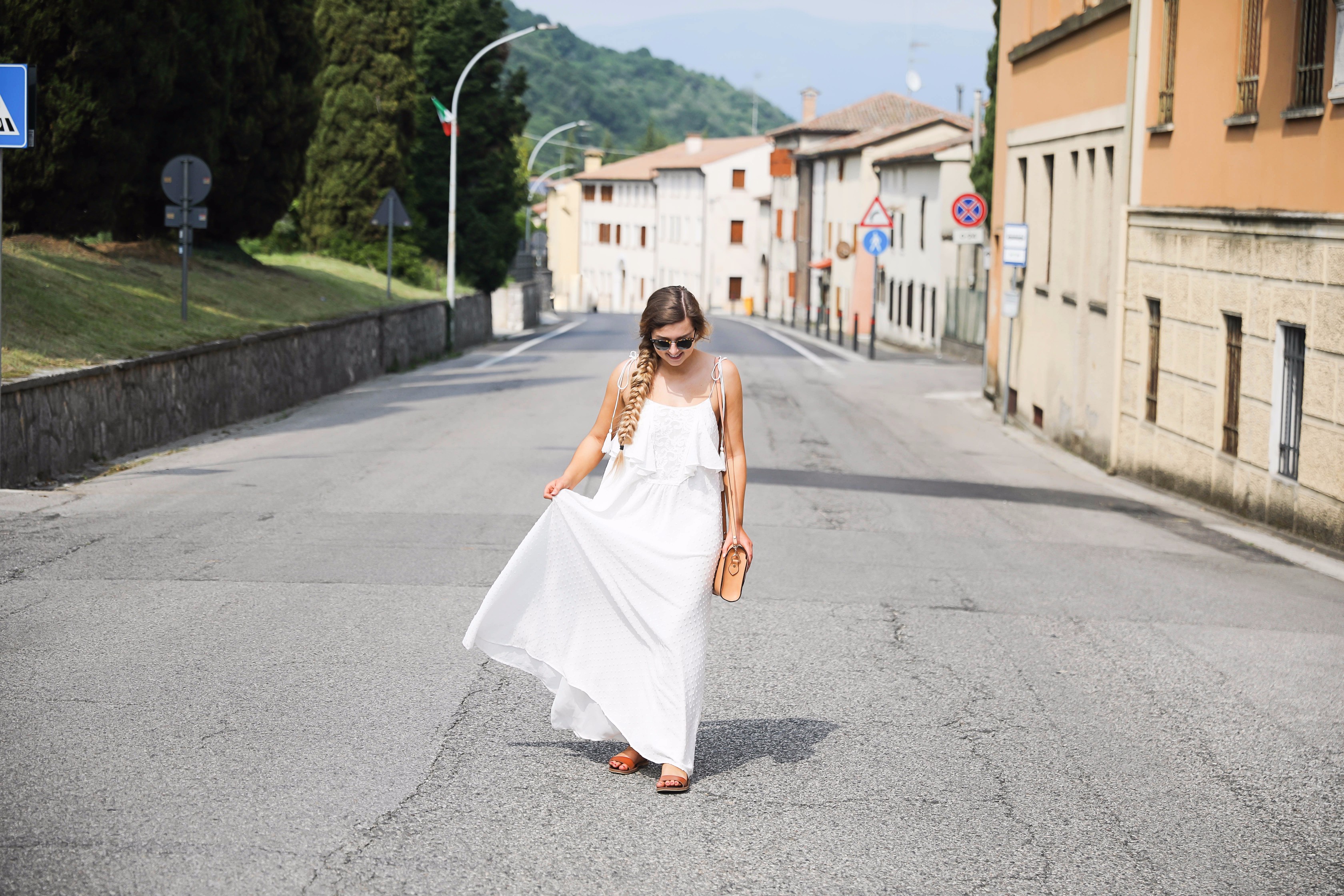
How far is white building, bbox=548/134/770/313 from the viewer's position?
106 meters

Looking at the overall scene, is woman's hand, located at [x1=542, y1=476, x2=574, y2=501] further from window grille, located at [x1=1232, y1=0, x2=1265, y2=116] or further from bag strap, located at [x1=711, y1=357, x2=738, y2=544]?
window grille, located at [x1=1232, y1=0, x2=1265, y2=116]

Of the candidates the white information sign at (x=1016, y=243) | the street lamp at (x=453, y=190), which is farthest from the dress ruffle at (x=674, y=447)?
the street lamp at (x=453, y=190)

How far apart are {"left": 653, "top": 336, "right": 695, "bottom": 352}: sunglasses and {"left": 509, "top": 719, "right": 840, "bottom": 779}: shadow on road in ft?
5.03

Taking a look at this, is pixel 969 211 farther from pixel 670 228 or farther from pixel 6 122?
pixel 670 228

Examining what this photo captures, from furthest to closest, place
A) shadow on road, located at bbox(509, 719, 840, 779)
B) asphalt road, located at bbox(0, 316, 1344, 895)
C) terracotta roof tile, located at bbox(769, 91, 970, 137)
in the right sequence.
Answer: terracotta roof tile, located at bbox(769, 91, 970, 137), shadow on road, located at bbox(509, 719, 840, 779), asphalt road, located at bbox(0, 316, 1344, 895)

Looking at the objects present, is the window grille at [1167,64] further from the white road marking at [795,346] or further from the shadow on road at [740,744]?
the white road marking at [795,346]

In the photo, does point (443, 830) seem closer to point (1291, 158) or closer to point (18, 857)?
point (18, 857)

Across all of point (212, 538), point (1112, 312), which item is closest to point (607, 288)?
point (1112, 312)

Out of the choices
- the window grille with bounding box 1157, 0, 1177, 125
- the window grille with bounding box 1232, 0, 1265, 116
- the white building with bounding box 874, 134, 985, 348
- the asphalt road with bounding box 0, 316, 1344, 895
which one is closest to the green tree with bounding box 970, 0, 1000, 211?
the white building with bounding box 874, 134, 985, 348

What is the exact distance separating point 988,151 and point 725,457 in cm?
3569

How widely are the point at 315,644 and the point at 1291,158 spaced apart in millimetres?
10251

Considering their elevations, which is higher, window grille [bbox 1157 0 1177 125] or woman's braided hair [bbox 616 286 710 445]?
window grille [bbox 1157 0 1177 125]

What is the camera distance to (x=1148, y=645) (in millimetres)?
8188

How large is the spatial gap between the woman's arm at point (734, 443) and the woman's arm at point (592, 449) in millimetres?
385
